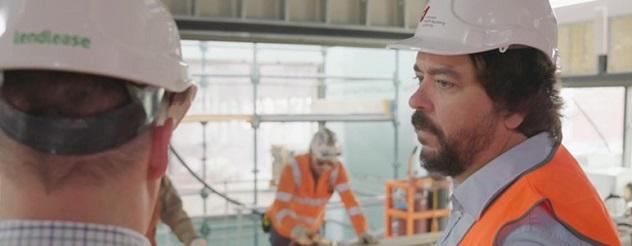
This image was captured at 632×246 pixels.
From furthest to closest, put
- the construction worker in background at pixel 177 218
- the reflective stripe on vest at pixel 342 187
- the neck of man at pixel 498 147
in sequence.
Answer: the reflective stripe on vest at pixel 342 187 < the construction worker in background at pixel 177 218 < the neck of man at pixel 498 147

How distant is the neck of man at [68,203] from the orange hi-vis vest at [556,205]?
37.3 inches

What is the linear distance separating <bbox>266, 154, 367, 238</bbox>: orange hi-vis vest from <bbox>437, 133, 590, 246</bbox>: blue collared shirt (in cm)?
358

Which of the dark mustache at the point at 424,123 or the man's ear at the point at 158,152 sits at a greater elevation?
the man's ear at the point at 158,152

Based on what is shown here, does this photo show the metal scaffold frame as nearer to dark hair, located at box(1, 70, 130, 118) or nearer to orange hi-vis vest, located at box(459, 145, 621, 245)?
orange hi-vis vest, located at box(459, 145, 621, 245)

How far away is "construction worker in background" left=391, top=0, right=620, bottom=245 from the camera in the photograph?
Answer: 1.57 metres

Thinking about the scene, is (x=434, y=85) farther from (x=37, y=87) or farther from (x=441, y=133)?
(x=37, y=87)

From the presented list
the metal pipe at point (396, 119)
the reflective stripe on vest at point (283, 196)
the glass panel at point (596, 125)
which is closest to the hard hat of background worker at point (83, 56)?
the reflective stripe on vest at point (283, 196)

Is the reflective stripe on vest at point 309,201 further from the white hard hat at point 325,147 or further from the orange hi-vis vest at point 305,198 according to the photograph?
the white hard hat at point 325,147

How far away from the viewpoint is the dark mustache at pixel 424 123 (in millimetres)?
1804

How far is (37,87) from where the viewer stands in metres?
0.77

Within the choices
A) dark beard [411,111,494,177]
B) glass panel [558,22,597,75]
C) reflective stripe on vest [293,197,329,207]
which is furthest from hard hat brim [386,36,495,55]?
glass panel [558,22,597,75]

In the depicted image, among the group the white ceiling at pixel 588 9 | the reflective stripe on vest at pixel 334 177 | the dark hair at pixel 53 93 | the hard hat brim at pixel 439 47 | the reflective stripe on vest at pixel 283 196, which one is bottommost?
the reflective stripe on vest at pixel 283 196

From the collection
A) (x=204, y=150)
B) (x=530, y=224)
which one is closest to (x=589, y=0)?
(x=530, y=224)

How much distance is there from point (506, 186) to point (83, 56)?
3.80 feet
